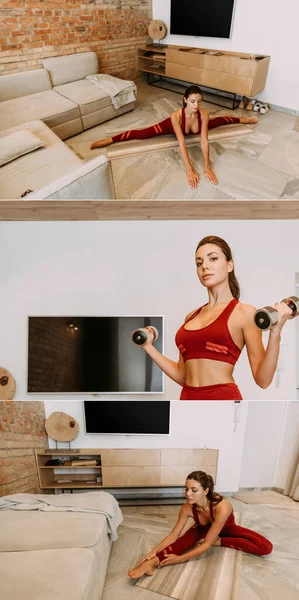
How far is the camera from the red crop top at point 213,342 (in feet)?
3.91

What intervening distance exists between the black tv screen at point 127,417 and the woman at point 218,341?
0.34 feet

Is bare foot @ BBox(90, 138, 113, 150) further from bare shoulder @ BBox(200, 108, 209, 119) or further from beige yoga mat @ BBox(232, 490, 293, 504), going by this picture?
beige yoga mat @ BBox(232, 490, 293, 504)

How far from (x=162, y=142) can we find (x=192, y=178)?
0.25m

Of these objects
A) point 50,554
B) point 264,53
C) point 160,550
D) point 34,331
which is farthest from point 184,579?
point 264,53

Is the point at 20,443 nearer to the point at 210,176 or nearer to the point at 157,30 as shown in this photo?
the point at 210,176

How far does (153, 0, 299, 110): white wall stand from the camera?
4.29 feet

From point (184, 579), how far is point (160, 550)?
10cm

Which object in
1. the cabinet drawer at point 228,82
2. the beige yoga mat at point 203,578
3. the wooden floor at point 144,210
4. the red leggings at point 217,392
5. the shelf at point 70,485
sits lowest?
the beige yoga mat at point 203,578

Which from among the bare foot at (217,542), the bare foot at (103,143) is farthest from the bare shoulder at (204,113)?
the bare foot at (217,542)

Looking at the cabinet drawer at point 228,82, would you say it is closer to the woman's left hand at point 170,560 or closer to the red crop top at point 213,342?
the red crop top at point 213,342

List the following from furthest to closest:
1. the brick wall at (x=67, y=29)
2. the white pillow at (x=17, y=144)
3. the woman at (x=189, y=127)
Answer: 1. the white pillow at (x=17, y=144)
2. the woman at (x=189, y=127)
3. the brick wall at (x=67, y=29)

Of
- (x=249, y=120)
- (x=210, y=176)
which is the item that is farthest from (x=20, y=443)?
(x=249, y=120)

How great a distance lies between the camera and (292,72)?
4.83 feet

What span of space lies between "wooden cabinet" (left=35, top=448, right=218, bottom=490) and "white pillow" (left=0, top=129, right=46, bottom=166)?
1.33m
